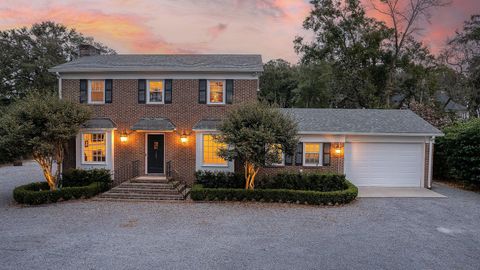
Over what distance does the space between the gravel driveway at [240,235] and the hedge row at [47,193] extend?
0.57 m

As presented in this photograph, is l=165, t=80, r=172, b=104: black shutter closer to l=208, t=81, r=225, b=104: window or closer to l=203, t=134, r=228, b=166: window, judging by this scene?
l=208, t=81, r=225, b=104: window

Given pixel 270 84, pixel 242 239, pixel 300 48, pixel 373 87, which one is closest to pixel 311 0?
pixel 300 48

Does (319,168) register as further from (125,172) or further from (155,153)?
(125,172)

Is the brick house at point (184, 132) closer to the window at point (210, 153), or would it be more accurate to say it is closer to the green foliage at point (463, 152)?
the window at point (210, 153)

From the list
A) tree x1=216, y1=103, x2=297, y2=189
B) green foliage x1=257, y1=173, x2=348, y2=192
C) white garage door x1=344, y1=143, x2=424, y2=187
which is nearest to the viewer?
tree x1=216, y1=103, x2=297, y2=189

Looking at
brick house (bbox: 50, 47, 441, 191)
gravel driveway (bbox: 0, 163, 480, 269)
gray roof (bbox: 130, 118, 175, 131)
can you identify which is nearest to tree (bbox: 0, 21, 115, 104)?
brick house (bbox: 50, 47, 441, 191)

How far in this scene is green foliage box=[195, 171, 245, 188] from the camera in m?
14.6

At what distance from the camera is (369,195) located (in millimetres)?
14617

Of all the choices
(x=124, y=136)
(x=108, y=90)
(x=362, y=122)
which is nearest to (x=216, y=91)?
(x=124, y=136)

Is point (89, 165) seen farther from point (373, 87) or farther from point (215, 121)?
point (373, 87)

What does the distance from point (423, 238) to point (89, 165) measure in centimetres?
1518

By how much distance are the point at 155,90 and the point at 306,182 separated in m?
9.12

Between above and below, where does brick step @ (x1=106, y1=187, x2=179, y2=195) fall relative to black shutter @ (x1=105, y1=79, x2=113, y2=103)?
below

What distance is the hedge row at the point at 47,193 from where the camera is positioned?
12867mm
